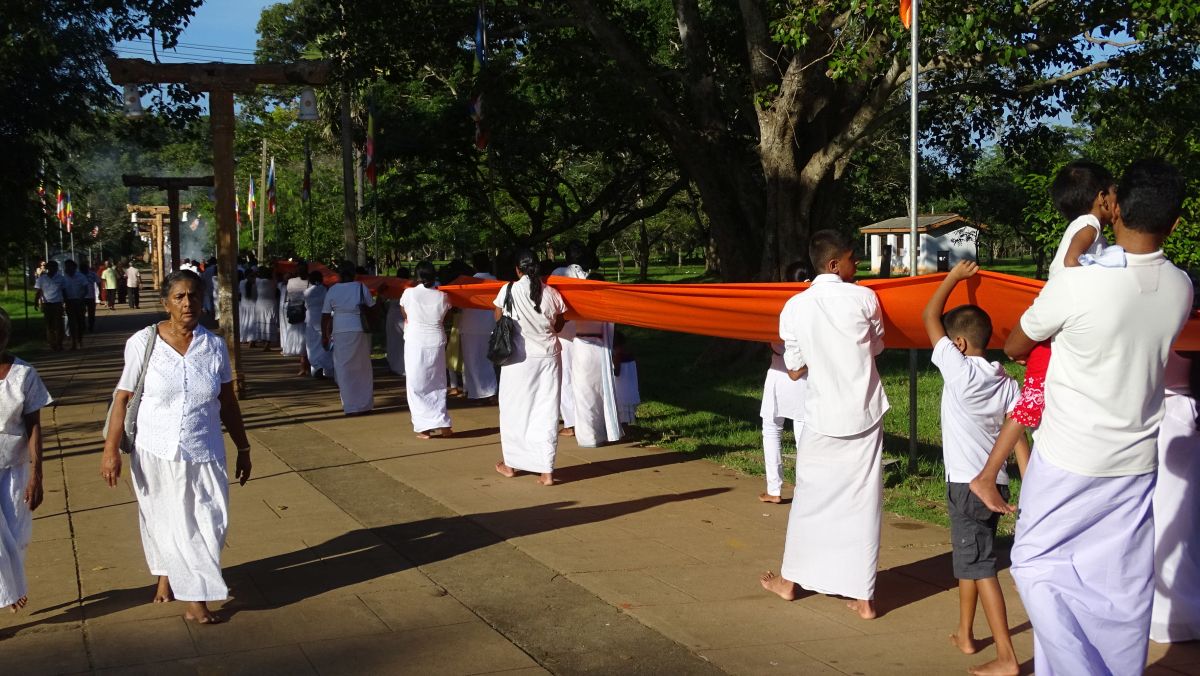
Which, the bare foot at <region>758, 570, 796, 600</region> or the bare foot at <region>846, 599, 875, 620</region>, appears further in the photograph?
the bare foot at <region>758, 570, 796, 600</region>

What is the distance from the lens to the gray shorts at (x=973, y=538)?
A: 16.2 ft

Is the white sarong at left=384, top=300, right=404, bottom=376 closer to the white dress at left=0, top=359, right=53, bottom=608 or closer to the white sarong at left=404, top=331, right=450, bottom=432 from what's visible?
the white sarong at left=404, top=331, right=450, bottom=432

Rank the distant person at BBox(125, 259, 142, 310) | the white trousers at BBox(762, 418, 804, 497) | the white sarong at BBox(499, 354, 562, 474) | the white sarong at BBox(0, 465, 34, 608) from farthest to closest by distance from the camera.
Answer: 1. the distant person at BBox(125, 259, 142, 310)
2. the white sarong at BBox(499, 354, 562, 474)
3. the white trousers at BBox(762, 418, 804, 497)
4. the white sarong at BBox(0, 465, 34, 608)

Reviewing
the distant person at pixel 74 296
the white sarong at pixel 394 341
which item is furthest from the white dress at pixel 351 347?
the distant person at pixel 74 296

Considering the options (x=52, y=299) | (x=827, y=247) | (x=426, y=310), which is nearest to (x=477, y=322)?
(x=426, y=310)

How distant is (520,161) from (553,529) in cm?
1644

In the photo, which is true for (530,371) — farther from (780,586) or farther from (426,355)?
(780,586)

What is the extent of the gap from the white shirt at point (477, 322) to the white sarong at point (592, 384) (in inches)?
150

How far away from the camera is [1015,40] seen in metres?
12.1

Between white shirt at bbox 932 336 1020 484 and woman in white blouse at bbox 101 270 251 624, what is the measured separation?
11.0ft

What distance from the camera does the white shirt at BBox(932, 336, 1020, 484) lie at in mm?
4855

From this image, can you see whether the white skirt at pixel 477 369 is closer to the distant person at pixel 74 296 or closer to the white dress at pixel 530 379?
the white dress at pixel 530 379

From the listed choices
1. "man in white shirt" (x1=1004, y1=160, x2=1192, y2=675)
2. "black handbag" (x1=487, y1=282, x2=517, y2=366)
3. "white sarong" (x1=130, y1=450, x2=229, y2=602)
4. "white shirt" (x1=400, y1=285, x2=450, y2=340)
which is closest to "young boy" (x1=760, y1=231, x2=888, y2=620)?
"man in white shirt" (x1=1004, y1=160, x2=1192, y2=675)

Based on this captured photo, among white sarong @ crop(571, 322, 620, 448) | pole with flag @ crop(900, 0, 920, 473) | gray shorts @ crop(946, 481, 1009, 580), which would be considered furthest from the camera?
white sarong @ crop(571, 322, 620, 448)
